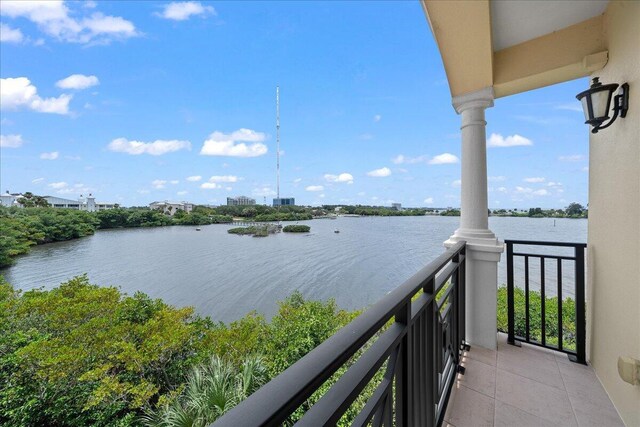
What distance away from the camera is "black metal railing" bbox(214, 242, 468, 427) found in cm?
31

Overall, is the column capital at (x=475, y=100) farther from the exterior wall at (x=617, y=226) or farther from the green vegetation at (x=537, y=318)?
the green vegetation at (x=537, y=318)

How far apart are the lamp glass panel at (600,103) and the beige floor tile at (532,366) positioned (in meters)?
1.70

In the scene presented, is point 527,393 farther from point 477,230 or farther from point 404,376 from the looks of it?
point 404,376

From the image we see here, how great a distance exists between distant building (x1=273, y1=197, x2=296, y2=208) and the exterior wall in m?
31.1

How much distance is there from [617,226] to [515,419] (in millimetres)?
1231

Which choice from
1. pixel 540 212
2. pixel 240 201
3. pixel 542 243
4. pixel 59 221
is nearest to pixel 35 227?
pixel 59 221

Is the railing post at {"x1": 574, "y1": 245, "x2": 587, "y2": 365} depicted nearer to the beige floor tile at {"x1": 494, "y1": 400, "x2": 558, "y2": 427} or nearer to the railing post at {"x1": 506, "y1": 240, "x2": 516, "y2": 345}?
Result: the railing post at {"x1": 506, "y1": 240, "x2": 516, "y2": 345}

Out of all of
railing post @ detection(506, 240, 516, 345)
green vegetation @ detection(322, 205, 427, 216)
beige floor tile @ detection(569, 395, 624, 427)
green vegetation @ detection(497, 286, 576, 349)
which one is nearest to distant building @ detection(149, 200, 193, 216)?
green vegetation @ detection(322, 205, 427, 216)

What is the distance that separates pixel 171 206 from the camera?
34.4 m

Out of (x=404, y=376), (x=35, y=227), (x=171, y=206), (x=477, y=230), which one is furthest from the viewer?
(x=171, y=206)

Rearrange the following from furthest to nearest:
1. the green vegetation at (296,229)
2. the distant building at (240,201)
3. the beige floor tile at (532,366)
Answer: the green vegetation at (296,229)
the distant building at (240,201)
the beige floor tile at (532,366)

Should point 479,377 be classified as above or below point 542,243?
below

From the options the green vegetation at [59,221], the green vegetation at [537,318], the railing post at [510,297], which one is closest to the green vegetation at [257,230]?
the green vegetation at [59,221]

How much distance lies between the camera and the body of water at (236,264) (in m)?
15.9
